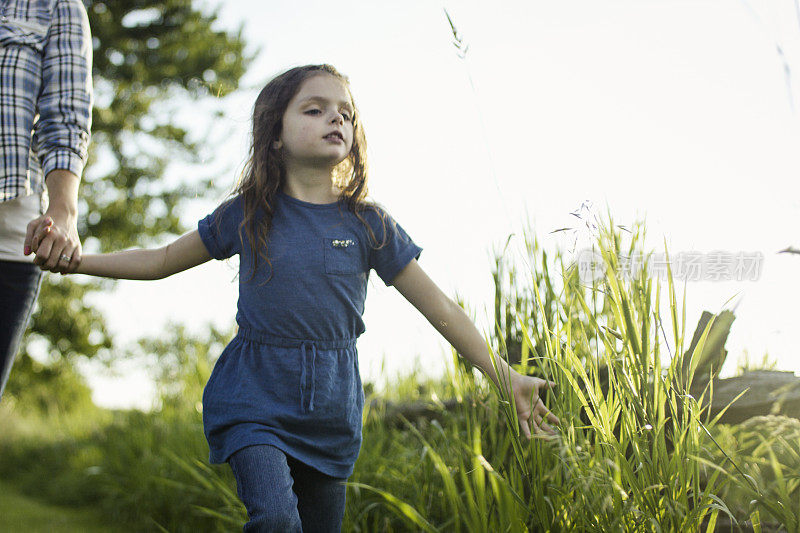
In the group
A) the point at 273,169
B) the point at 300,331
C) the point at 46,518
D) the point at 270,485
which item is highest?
the point at 273,169

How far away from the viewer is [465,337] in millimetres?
1849

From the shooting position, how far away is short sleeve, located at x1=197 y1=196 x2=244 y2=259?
1.94m

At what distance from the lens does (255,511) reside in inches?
59.7

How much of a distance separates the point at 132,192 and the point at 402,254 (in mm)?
9023

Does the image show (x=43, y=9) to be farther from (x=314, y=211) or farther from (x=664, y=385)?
(x=664, y=385)

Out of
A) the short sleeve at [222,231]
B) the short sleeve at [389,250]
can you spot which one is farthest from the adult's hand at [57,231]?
the short sleeve at [389,250]

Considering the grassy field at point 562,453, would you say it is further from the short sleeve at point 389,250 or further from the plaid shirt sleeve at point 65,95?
the plaid shirt sleeve at point 65,95

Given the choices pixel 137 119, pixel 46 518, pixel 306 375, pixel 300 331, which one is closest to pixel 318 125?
pixel 300 331

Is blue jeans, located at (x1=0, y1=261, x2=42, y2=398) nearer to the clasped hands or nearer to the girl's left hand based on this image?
the clasped hands

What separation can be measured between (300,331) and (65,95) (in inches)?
40.2

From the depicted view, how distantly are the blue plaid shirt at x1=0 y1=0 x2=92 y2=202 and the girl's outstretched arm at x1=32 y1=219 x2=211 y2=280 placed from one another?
0.94 ft

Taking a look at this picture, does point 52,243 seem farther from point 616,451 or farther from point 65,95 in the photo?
point 616,451

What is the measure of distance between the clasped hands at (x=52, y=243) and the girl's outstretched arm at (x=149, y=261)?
4 centimetres

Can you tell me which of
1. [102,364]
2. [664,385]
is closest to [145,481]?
[664,385]
